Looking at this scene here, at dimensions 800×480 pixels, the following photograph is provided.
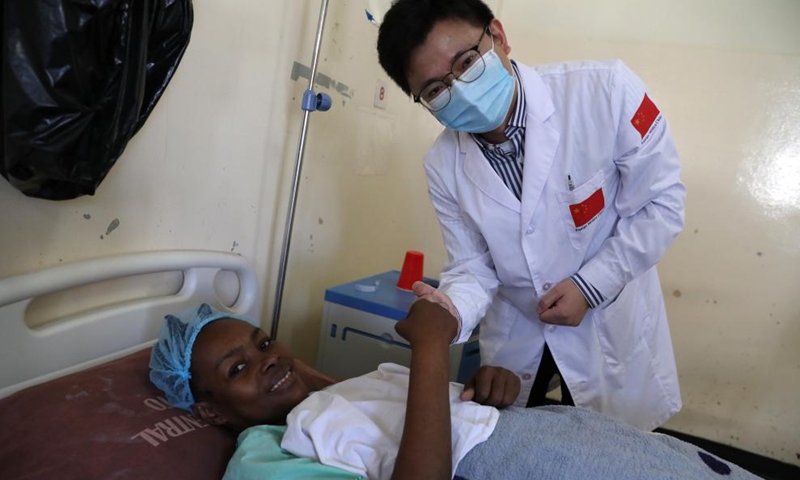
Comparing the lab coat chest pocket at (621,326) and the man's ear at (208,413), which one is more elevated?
the lab coat chest pocket at (621,326)

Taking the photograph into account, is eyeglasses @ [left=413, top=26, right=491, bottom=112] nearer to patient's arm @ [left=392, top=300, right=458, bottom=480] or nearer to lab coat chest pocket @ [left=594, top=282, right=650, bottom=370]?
patient's arm @ [left=392, top=300, right=458, bottom=480]

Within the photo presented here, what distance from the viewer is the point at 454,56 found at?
124 cm

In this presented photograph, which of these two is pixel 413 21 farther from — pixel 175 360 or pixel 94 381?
pixel 94 381

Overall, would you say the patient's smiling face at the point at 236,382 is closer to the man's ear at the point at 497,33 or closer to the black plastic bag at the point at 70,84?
the black plastic bag at the point at 70,84

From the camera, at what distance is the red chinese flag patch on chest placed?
139cm

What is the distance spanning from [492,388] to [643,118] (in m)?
0.73

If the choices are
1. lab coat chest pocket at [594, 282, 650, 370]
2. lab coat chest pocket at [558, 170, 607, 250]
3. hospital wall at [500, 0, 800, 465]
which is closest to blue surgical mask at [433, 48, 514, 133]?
lab coat chest pocket at [558, 170, 607, 250]

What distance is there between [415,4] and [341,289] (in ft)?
3.27

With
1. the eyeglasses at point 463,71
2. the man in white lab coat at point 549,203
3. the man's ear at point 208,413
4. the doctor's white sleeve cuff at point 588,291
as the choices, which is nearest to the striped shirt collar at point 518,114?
the man in white lab coat at point 549,203

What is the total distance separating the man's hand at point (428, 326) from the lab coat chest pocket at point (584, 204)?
16.8 inches

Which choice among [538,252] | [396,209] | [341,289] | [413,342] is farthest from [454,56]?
[396,209]

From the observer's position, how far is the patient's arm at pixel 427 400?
3.05 feet

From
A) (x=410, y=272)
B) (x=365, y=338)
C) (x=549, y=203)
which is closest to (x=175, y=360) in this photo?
(x=365, y=338)

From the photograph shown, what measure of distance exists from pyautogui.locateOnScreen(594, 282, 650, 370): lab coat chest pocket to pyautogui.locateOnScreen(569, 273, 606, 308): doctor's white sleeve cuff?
11cm
